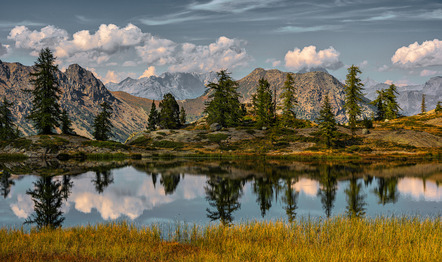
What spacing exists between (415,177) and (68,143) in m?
64.7

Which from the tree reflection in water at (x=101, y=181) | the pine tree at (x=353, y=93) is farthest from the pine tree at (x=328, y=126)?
the tree reflection in water at (x=101, y=181)

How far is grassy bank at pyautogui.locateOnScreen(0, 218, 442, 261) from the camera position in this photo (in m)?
Result: 12.1

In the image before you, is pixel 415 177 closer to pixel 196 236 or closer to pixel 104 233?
pixel 196 236

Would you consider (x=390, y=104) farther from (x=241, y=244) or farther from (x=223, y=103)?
(x=241, y=244)

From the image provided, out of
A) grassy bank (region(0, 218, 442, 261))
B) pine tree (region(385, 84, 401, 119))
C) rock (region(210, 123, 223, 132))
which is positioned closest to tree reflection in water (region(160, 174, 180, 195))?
grassy bank (region(0, 218, 442, 261))

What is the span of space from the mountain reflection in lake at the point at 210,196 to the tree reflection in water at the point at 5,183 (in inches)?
3.4

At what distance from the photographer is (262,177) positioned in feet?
126

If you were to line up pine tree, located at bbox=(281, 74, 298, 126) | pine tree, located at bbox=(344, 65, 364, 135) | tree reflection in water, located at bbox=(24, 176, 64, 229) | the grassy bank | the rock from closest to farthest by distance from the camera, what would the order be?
the grassy bank, tree reflection in water, located at bbox=(24, 176, 64, 229), pine tree, located at bbox=(344, 65, 364, 135), the rock, pine tree, located at bbox=(281, 74, 298, 126)

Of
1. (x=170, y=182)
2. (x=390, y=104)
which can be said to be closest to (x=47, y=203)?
(x=170, y=182)

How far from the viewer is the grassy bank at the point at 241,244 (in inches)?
478

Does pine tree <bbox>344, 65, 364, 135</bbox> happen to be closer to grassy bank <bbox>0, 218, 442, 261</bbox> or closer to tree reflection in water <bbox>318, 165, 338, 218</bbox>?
tree reflection in water <bbox>318, 165, 338, 218</bbox>

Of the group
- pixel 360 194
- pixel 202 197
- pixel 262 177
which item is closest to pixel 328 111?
pixel 262 177

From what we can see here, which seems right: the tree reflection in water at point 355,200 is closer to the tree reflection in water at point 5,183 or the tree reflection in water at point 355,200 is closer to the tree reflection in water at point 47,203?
the tree reflection in water at point 47,203

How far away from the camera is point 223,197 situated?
2731 centimetres
